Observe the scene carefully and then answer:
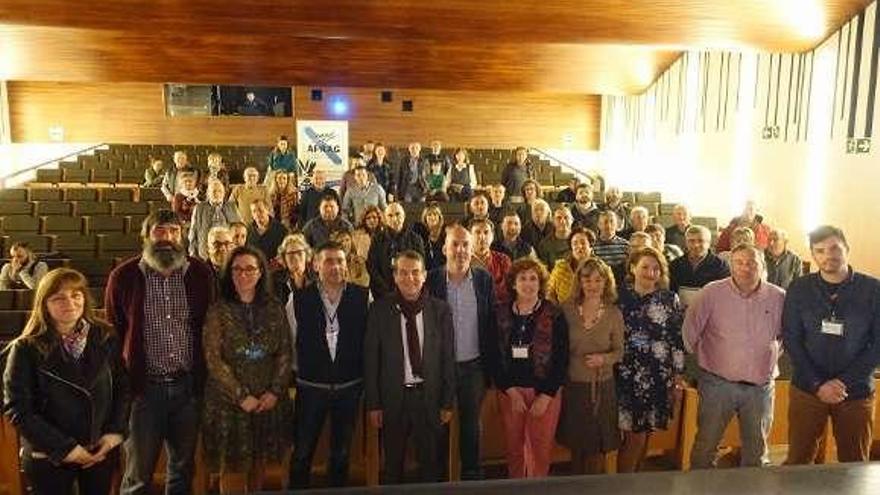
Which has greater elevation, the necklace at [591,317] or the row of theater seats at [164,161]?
the row of theater seats at [164,161]

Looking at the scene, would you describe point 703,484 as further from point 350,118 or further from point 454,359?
point 350,118

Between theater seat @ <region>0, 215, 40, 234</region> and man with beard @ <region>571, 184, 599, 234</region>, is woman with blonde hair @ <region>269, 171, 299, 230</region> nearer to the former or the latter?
man with beard @ <region>571, 184, 599, 234</region>

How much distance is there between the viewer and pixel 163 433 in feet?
9.18

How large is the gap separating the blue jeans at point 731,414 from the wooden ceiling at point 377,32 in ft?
14.3

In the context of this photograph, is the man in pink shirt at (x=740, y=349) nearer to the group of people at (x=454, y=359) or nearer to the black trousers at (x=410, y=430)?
the group of people at (x=454, y=359)

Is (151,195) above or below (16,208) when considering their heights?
above

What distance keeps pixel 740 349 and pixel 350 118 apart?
11559mm

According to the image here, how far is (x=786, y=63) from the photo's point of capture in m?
8.18

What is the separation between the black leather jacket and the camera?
2.33 m

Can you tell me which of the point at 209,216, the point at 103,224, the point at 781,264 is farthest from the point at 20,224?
the point at 781,264

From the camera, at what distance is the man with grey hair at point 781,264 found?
526 cm

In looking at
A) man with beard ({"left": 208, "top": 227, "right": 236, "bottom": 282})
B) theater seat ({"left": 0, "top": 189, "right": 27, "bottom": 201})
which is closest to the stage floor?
man with beard ({"left": 208, "top": 227, "right": 236, "bottom": 282})

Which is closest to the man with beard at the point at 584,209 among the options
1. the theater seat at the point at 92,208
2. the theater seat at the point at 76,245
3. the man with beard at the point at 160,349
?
the man with beard at the point at 160,349

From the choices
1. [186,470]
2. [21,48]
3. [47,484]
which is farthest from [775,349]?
[21,48]
